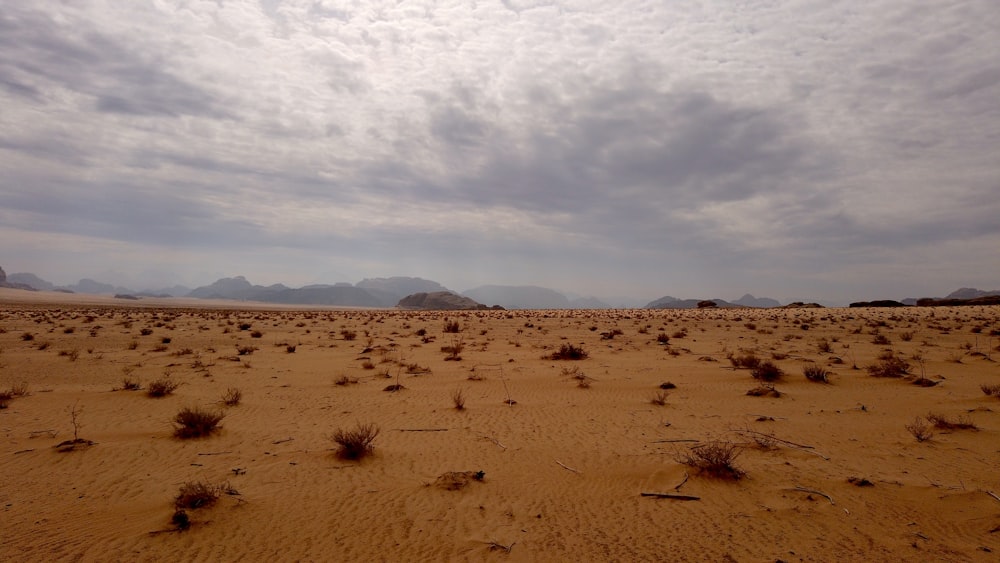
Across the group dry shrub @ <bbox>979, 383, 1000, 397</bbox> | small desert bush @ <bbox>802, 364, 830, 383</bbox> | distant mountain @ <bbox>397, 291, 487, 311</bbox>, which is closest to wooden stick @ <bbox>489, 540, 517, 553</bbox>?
small desert bush @ <bbox>802, 364, 830, 383</bbox>

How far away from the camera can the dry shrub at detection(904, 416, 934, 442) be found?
7117mm

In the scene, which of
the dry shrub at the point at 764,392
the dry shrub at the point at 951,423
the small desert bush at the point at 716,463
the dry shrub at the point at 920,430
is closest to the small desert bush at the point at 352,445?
the small desert bush at the point at 716,463

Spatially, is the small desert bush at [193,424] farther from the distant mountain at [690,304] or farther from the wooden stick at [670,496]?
the distant mountain at [690,304]

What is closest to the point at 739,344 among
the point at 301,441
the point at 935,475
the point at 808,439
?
the point at 808,439

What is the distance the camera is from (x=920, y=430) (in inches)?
286

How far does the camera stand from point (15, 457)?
22.0 feet

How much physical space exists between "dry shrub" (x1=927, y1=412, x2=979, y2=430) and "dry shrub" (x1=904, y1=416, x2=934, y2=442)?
0.43ft

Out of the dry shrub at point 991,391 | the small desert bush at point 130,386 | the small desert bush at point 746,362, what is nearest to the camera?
the dry shrub at point 991,391

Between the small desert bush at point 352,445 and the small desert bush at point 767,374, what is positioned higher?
the small desert bush at point 767,374

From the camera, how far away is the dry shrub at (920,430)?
7117 millimetres

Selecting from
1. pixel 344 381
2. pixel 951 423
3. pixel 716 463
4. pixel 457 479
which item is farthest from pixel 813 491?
pixel 344 381

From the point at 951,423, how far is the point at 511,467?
7.22 meters

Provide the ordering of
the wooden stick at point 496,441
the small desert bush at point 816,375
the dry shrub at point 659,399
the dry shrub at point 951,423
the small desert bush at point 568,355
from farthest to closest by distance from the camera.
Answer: the small desert bush at point 568,355 < the small desert bush at point 816,375 < the dry shrub at point 659,399 < the dry shrub at point 951,423 < the wooden stick at point 496,441

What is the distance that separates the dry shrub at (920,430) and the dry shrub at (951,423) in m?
0.13
